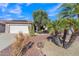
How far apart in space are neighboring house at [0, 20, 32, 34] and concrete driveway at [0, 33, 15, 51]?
9cm

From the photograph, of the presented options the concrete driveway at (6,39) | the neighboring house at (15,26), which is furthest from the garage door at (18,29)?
the concrete driveway at (6,39)

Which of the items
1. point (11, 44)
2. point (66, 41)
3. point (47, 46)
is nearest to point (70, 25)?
point (66, 41)

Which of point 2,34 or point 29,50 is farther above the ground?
point 2,34

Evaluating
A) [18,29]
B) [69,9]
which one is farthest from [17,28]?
[69,9]

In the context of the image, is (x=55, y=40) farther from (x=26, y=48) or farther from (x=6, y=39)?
(x=6, y=39)

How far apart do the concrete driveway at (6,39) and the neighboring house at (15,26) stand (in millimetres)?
86

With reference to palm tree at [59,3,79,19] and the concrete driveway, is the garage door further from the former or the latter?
palm tree at [59,3,79,19]

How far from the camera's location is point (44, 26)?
134 inches

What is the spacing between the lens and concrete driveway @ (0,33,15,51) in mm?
3373

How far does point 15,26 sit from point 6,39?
12.1 inches

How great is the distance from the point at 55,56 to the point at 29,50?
515 millimetres

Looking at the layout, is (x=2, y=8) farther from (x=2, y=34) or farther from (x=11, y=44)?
(x=11, y=44)

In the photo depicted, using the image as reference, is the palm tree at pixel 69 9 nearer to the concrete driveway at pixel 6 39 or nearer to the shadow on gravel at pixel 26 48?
the shadow on gravel at pixel 26 48

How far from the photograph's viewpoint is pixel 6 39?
3408mm
